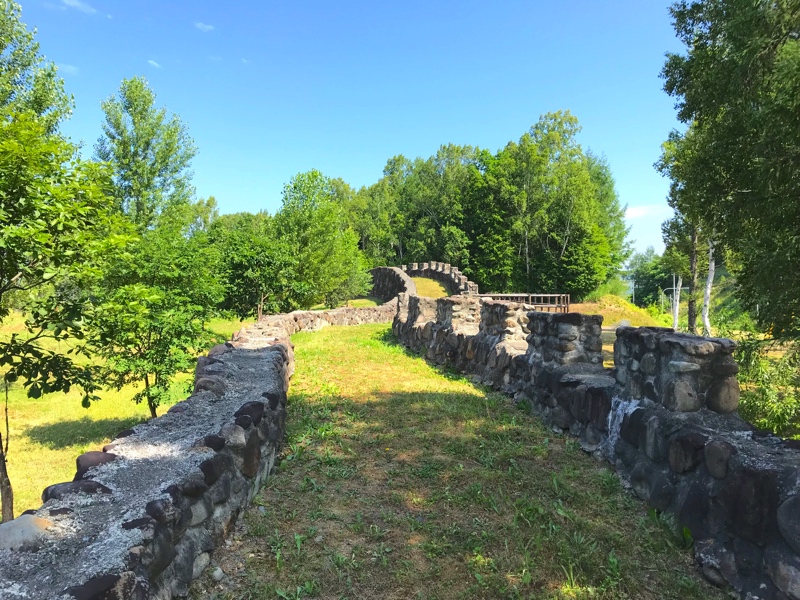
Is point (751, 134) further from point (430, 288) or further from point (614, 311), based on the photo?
point (430, 288)

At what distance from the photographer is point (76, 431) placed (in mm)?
11570

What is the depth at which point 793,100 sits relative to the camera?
620cm

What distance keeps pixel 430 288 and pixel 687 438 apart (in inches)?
1038

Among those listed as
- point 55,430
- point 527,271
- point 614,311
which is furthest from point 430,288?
point 55,430

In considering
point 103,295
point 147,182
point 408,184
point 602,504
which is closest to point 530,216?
point 408,184

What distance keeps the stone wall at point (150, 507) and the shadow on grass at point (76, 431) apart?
7.16 metres

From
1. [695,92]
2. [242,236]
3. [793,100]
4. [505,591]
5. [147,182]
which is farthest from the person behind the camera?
[147,182]

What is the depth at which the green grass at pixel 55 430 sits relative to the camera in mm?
8492

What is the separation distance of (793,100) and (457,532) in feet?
22.1

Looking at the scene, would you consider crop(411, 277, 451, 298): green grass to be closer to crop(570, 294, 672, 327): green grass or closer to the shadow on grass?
crop(570, 294, 672, 327): green grass

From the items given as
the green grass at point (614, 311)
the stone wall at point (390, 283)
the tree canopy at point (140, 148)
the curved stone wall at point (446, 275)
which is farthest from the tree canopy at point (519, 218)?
the tree canopy at point (140, 148)

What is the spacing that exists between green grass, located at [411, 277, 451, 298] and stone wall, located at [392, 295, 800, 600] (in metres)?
21.5

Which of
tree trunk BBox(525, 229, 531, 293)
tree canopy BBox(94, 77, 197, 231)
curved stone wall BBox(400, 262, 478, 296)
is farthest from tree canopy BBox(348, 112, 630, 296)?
tree canopy BBox(94, 77, 197, 231)

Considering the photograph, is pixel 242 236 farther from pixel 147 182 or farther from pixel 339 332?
pixel 147 182
